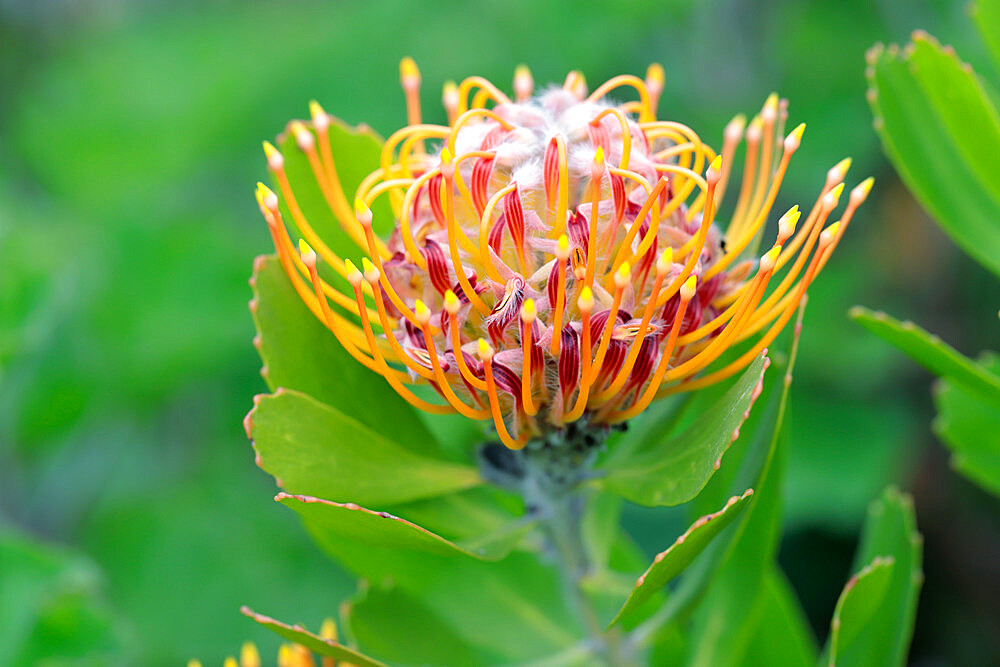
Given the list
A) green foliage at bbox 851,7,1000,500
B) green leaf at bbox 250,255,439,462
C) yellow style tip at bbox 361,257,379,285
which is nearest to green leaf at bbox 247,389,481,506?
green leaf at bbox 250,255,439,462

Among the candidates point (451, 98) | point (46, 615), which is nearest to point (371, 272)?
point (451, 98)

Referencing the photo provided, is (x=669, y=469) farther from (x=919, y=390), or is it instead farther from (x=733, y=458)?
(x=919, y=390)

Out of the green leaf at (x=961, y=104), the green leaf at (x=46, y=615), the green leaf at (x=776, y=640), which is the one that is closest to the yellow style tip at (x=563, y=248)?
the green leaf at (x=961, y=104)

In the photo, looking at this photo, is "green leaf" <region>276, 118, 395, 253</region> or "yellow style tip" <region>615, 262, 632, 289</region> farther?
"green leaf" <region>276, 118, 395, 253</region>

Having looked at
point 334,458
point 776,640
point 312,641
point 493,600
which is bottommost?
point 776,640

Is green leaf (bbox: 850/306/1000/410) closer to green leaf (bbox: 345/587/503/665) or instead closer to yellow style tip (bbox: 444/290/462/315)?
yellow style tip (bbox: 444/290/462/315)

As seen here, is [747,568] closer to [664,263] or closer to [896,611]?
[896,611]

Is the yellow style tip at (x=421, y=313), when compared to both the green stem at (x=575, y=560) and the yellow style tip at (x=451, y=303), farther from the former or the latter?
the green stem at (x=575, y=560)
